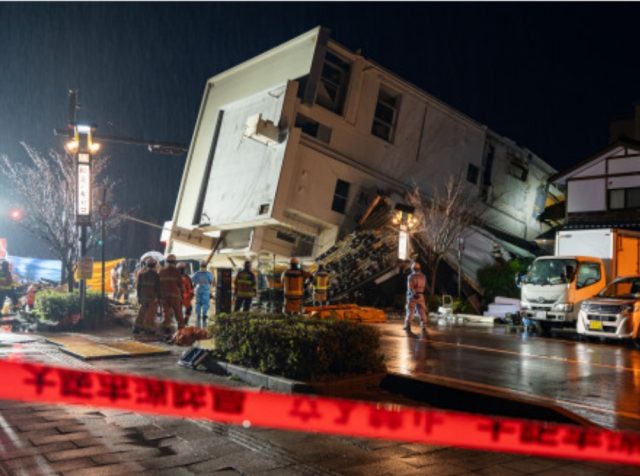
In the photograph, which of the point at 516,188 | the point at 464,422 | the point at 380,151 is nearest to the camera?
the point at 464,422

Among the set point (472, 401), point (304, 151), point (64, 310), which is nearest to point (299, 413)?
point (472, 401)

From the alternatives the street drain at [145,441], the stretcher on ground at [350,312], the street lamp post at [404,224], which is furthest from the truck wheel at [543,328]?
the street drain at [145,441]

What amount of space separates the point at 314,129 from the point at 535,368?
18711 mm

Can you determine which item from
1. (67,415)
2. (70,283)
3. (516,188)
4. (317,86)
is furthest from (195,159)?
(67,415)

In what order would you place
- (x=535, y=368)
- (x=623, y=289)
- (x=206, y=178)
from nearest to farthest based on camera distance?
(x=535, y=368) → (x=623, y=289) → (x=206, y=178)

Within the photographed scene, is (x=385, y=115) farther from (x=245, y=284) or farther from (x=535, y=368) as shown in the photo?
(x=535, y=368)

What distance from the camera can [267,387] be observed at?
25.9ft

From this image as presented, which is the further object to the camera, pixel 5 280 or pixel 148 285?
pixel 5 280

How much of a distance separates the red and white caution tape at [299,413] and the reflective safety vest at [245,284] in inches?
532

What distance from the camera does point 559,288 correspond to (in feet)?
55.8

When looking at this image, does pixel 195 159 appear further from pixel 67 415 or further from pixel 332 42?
pixel 67 415

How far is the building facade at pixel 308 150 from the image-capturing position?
82.1ft

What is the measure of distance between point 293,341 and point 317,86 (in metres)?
19.4

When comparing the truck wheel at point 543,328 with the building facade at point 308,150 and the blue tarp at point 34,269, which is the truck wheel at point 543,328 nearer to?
the building facade at point 308,150
